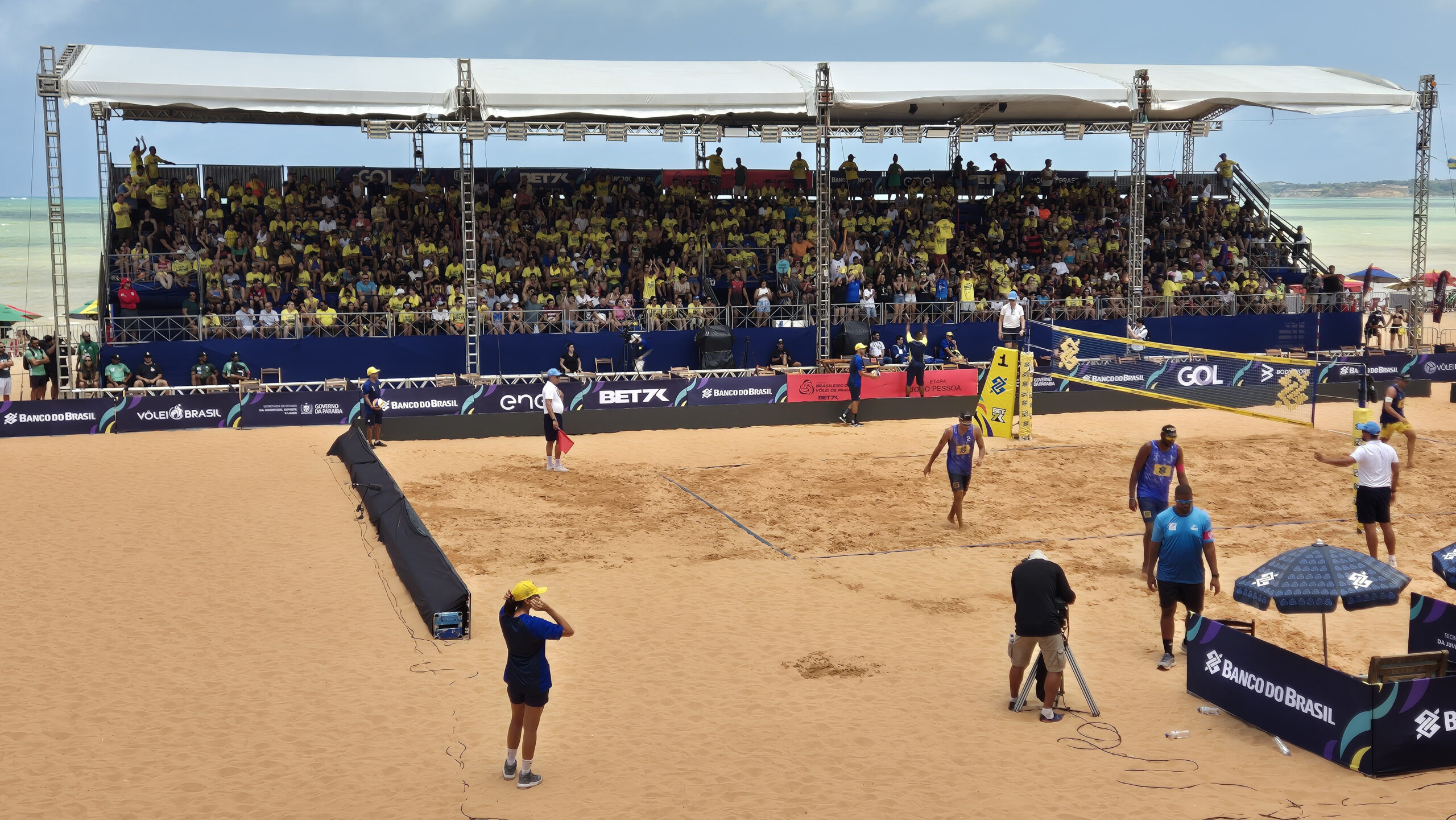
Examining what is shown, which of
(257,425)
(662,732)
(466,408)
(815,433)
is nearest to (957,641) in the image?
(662,732)

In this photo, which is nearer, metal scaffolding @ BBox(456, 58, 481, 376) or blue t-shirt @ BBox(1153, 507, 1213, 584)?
blue t-shirt @ BBox(1153, 507, 1213, 584)

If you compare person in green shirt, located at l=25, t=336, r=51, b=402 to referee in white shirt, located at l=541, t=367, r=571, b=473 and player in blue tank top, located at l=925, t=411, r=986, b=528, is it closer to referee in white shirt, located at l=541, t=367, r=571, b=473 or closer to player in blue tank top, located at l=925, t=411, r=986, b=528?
referee in white shirt, located at l=541, t=367, r=571, b=473

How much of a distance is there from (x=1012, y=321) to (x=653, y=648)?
68.4 feet

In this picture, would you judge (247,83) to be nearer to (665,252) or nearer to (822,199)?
(665,252)

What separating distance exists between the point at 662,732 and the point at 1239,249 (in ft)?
112

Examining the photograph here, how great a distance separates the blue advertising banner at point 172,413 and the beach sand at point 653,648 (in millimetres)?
3234

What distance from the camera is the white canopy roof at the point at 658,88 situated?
90.2ft

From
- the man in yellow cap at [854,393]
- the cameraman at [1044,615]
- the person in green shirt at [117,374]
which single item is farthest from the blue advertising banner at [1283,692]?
the person in green shirt at [117,374]

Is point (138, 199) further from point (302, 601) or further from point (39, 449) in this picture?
point (302, 601)

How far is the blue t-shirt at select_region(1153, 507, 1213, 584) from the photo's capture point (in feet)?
35.8

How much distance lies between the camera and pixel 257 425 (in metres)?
25.7

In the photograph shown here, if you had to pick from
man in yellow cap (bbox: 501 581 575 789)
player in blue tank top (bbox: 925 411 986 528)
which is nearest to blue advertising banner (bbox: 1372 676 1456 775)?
man in yellow cap (bbox: 501 581 575 789)

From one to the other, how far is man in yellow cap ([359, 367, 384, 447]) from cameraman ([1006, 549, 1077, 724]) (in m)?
16.2

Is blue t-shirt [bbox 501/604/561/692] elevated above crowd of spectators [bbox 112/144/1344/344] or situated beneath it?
situated beneath
